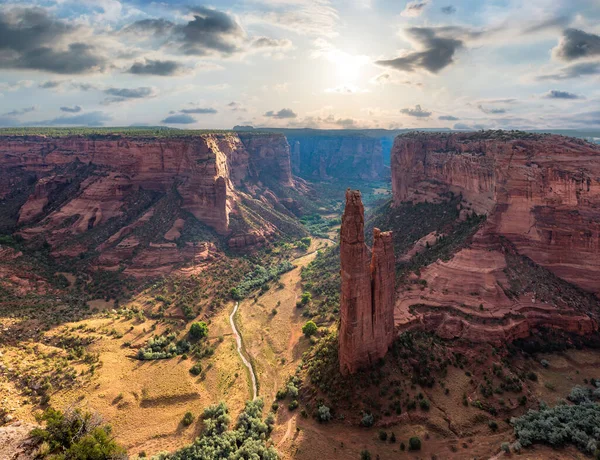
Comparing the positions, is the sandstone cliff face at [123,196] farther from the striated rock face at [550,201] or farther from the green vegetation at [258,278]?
the striated rock face at [550,201]

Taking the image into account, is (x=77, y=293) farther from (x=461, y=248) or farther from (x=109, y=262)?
(x=461, y=248)

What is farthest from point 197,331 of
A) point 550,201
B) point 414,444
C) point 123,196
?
point 550,201

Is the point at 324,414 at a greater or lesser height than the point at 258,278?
greater

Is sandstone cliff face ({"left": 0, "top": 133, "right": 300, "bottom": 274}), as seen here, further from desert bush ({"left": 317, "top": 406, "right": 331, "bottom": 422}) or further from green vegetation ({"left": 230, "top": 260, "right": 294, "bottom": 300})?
desert bush ({"left": 317, "top": 406, "right": 331, "bottom": 422})

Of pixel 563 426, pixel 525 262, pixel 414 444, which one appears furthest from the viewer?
pixel 525 262

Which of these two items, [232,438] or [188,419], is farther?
[188,419]

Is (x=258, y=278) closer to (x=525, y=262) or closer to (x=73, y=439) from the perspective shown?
(x=73, y=439)
